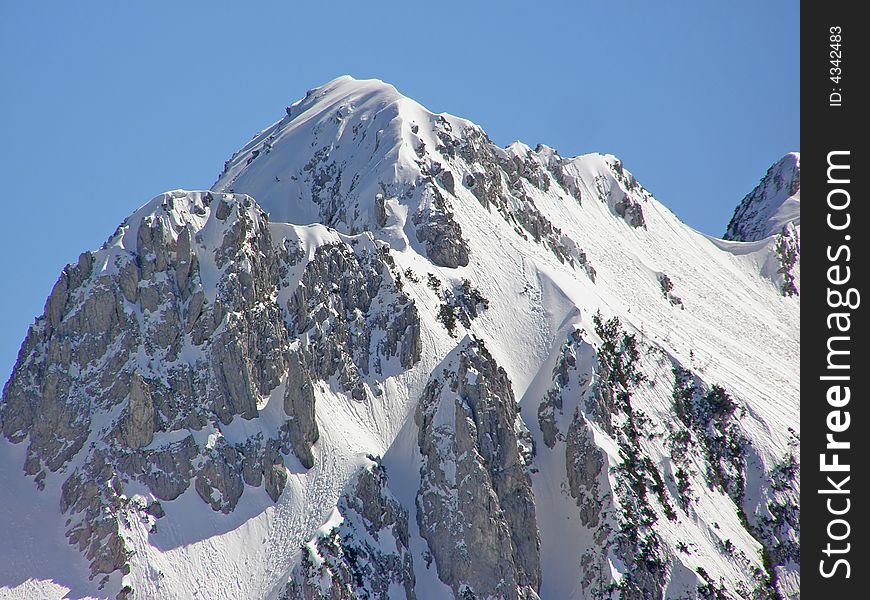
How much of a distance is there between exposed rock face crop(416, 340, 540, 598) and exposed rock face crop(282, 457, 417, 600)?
4.33 metres

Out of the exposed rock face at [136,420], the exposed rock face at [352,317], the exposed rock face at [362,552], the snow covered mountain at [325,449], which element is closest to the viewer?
the exposed rock face at [362,552]

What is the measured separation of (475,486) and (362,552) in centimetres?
1579

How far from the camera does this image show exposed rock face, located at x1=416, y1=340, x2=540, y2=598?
15750cm

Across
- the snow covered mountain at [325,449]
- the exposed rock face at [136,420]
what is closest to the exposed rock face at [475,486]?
the snow covered mountain at [325,449]

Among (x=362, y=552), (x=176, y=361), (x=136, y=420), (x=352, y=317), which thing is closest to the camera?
(x=362, y=552)

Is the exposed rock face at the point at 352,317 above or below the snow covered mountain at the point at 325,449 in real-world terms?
above

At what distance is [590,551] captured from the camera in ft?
538

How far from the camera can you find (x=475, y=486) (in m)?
160

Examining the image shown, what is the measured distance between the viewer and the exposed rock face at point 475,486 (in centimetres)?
15750

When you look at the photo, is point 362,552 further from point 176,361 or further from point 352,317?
point 352,317

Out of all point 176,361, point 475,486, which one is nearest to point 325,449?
point 475,486

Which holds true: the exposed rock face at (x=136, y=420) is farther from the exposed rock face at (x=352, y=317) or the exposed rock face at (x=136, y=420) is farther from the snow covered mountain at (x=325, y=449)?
the exposed rock face at (x=352, y=317)

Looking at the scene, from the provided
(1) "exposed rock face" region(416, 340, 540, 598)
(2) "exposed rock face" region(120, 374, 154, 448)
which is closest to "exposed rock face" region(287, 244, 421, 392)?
(1) "exposed rock face" region(416, 340, 540, 598)

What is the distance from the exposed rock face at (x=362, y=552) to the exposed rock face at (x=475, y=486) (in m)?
4.33
